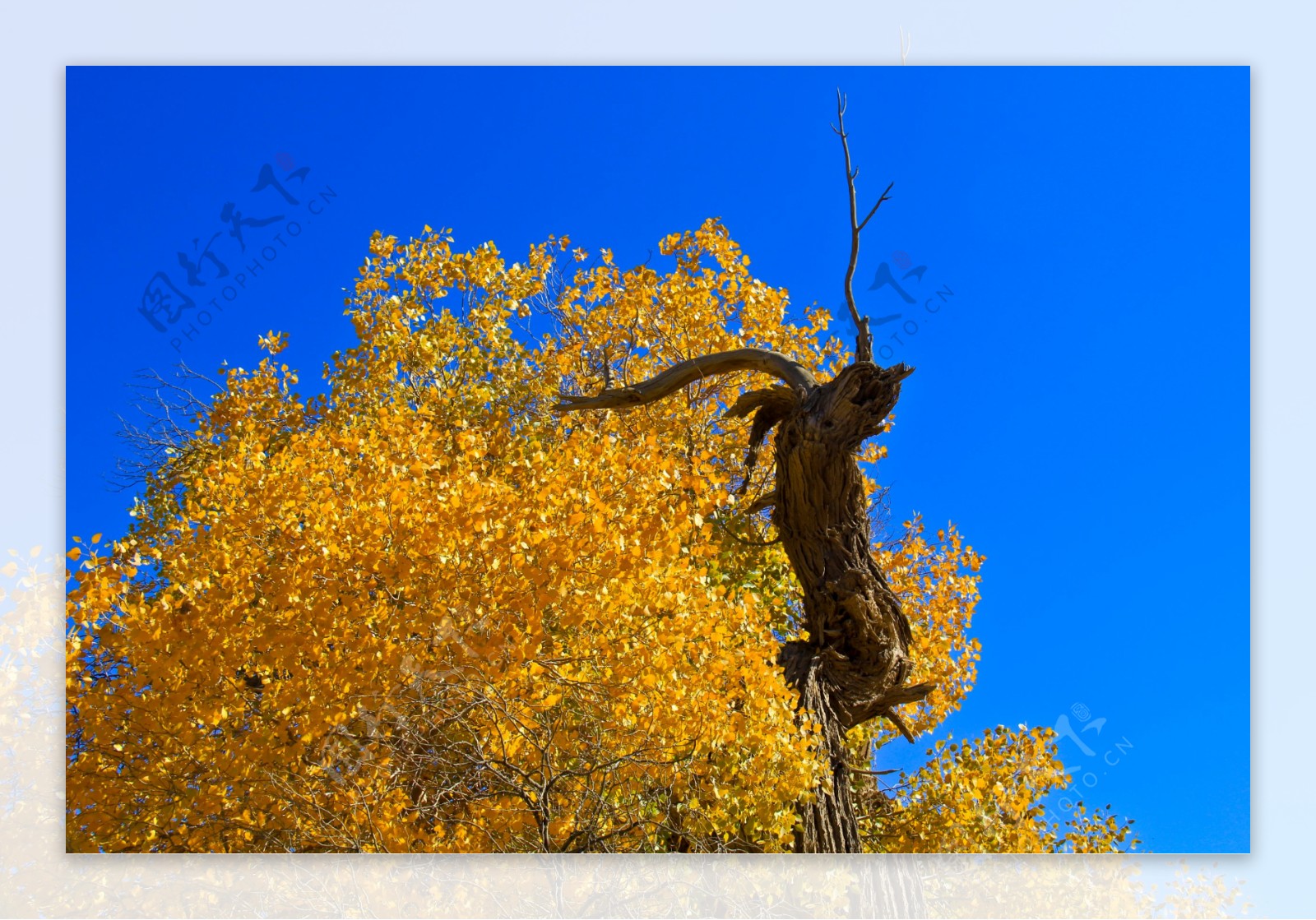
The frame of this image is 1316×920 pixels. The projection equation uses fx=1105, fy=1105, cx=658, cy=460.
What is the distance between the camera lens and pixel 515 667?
11.0ft

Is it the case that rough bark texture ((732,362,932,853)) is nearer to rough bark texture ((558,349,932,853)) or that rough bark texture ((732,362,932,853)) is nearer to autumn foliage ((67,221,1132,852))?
rough bark texture ((558,349,932,853))

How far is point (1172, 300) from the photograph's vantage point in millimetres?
4031

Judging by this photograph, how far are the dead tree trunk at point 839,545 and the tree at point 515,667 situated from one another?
1cm

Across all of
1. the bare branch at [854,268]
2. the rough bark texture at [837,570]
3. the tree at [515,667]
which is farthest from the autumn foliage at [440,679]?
the bare branch at [854,268]

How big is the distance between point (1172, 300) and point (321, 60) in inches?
127

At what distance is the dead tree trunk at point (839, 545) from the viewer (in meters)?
4.09

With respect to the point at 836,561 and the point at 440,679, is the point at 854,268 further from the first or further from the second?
the point at 440,679

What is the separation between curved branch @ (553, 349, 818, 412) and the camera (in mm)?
4387

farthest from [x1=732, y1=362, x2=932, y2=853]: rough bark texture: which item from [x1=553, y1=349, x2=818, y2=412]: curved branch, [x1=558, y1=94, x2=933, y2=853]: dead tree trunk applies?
[x1=553, y1=349, x2=818, y2=412]: curved branch

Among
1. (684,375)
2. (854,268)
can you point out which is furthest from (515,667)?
(854,268)

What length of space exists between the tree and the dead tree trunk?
1cm

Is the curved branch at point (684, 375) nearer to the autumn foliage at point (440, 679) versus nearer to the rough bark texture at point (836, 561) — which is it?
the rough bark texture at point (836, 561)

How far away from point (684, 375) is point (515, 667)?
5.10ft
